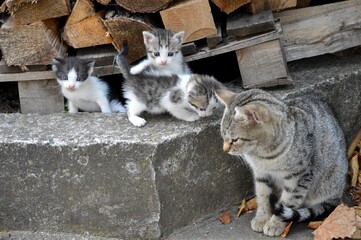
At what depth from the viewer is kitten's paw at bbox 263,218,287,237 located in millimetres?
4594

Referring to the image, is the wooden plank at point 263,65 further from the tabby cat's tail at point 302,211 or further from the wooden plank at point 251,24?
the tabby cat's tail at point 302,211

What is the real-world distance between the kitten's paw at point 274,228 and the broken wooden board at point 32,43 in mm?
2027

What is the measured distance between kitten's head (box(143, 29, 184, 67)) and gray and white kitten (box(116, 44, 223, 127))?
20 centimetres

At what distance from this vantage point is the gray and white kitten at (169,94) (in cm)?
460

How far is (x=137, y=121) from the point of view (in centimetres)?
472

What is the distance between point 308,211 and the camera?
15.1ft

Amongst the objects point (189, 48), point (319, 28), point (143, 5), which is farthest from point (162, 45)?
point (319, 28)

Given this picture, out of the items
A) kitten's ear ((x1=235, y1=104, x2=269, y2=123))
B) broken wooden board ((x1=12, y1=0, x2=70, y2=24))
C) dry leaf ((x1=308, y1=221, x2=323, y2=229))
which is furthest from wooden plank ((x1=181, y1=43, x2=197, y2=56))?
dry leaf ((x1=308, y1=221, x2=323, y2=229))

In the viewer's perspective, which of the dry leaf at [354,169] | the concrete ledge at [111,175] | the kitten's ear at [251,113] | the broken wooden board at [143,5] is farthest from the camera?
the dry leaf at [354,169]

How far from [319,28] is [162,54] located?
1.30 m

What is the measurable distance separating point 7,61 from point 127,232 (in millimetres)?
1594

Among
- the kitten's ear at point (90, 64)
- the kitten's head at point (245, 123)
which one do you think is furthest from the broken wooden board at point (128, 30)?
the kitten's head at point (245, 123)

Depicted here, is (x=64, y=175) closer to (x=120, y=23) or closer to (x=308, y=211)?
(x=120, y=23)

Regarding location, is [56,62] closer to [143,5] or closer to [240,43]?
[143,5]
